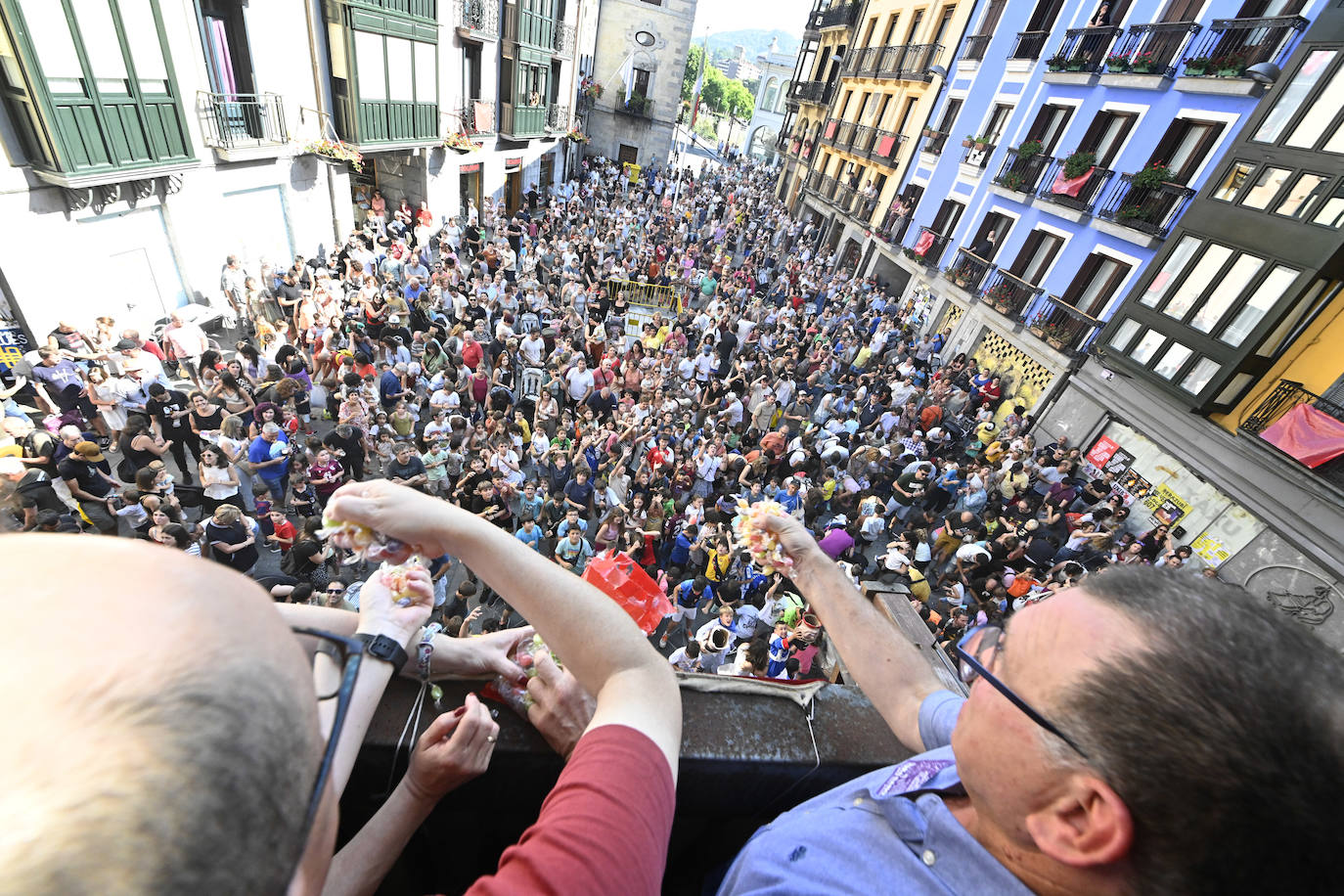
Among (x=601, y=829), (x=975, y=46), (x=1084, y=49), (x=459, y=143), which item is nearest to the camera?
(x=601, y=829)

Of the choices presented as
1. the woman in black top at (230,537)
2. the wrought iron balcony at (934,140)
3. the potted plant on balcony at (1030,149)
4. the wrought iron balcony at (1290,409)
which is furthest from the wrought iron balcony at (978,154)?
the woman in black top at (230,537)

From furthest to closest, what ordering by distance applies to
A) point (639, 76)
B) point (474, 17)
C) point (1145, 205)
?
point (639, 76)
point (474, 17)
point (1145, 205)

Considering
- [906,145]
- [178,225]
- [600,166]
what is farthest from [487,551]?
[600,166]

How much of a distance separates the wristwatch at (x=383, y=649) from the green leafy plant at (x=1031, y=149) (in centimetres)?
2246

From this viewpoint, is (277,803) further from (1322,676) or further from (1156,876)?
(1322,676)

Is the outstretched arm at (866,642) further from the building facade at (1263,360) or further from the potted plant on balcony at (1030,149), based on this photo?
the potted plant on balcony at (1030,149)

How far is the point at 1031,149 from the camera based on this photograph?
58.9ft

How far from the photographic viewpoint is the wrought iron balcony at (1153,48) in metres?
13.7

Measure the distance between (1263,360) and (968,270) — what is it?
9.83 metres

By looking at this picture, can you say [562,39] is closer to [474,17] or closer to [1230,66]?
[474,17]

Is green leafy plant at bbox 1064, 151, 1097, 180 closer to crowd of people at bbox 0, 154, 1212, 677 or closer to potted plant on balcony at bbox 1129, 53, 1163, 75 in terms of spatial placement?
potted plant on balcony at bbox 1129, 53, 1163, 75

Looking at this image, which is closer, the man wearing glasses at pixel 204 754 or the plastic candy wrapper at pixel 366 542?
the man wearing glasses at pixel 204 754

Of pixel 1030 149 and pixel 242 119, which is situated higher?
pixel 1030 149

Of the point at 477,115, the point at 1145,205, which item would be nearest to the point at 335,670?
the point at 1145,205
